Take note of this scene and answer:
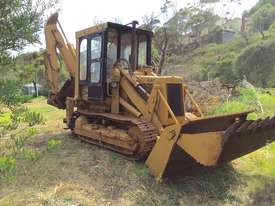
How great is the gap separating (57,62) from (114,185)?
185 inches

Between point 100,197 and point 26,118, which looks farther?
point 100,197

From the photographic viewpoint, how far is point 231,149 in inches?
247

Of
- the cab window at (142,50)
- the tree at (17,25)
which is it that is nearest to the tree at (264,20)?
the cab window at (142,50)

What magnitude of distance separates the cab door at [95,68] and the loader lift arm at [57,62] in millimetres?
1283

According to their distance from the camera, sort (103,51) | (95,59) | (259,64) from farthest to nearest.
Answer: (259,64)
(95,59)
(103,51)

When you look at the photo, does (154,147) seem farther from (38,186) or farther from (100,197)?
(38,186)

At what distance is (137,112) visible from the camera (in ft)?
24.8

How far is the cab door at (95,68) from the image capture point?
8.14 meters

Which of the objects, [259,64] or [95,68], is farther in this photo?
[259,64]

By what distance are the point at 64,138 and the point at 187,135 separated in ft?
12.7

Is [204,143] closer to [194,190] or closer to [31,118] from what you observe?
[194,190]

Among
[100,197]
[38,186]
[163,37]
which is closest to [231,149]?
[100,197]

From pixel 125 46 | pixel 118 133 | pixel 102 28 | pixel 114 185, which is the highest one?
pixel 102 28

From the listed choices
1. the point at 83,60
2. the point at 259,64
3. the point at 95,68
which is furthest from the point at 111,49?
the point at 259,64
